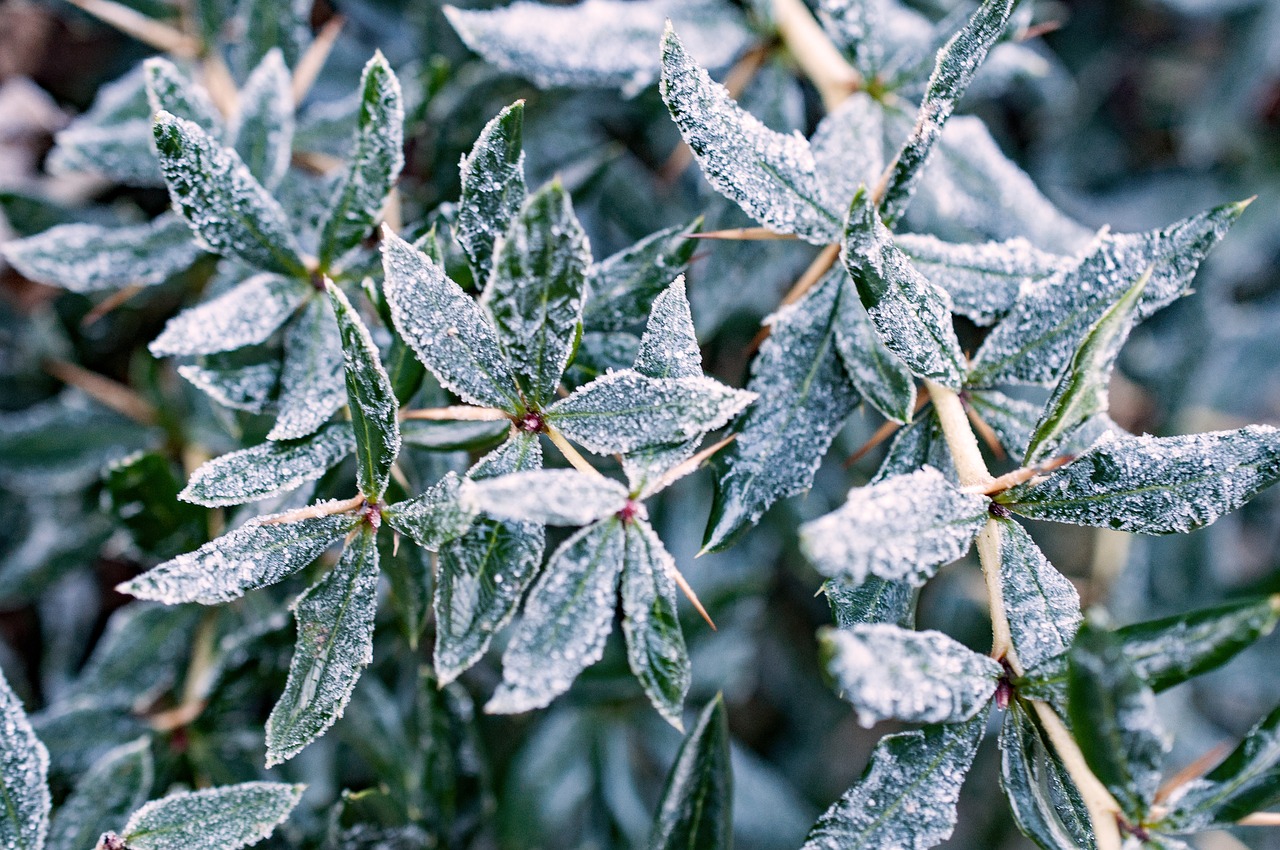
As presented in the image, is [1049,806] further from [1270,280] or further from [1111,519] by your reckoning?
[1270,280]

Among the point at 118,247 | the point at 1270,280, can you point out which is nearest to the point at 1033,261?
the point at 118,247

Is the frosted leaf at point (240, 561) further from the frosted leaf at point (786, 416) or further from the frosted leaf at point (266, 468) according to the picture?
the frosted leaf at point (786, 416)

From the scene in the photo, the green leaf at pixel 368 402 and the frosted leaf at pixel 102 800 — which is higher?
the green leaf at pixel 368 402

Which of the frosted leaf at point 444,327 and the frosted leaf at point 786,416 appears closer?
the frosted leaf at point 444,327

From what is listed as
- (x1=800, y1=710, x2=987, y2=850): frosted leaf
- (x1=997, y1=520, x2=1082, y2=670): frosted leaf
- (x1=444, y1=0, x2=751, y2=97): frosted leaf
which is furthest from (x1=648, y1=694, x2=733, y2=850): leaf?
(x1=444, y1=0, x2=751, y2=97): frosted leaf

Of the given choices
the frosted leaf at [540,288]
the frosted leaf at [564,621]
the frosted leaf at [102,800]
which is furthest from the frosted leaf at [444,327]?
the frosted leaf at [102,800]

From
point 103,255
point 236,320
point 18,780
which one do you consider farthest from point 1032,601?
point 103,255

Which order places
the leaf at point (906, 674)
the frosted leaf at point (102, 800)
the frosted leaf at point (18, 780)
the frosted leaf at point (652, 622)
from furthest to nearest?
the frosted leaf at point (102, 800)
the frosted leaf at point (18, 780)
the frosted leaf at point (652, 622)
the leaf at point (906, 674)
